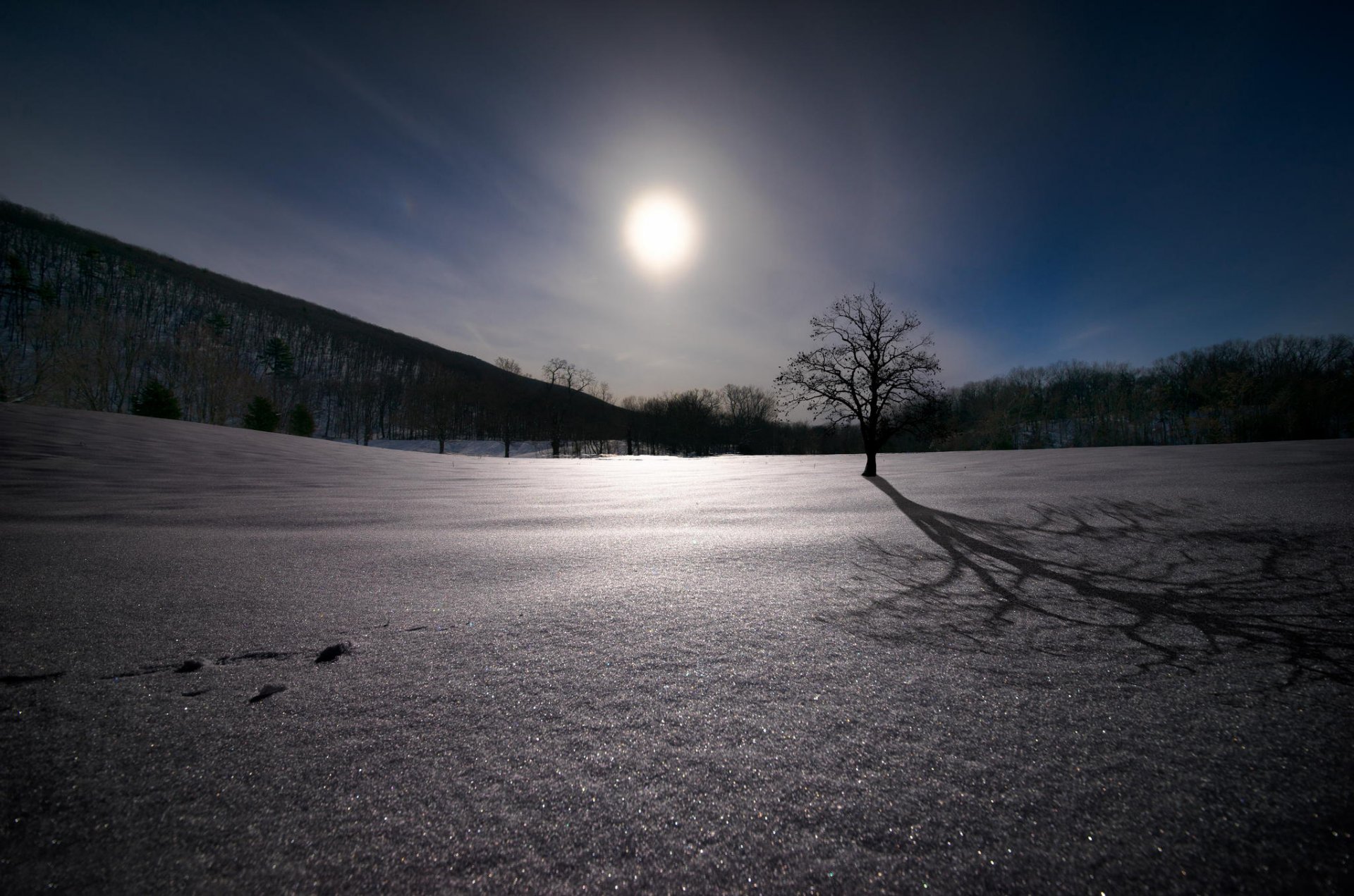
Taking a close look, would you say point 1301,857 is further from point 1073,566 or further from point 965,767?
point 1073,566

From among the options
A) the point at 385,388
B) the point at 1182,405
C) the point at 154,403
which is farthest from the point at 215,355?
the point at 1182,405

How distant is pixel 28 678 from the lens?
1.35 meters

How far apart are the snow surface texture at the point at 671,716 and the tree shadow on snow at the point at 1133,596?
0.02 metres

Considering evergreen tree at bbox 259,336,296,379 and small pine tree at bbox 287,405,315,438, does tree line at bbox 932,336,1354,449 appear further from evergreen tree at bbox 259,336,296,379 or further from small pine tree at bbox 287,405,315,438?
evergreen tree at bbox 259,336,296,379

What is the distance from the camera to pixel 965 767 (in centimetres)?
112

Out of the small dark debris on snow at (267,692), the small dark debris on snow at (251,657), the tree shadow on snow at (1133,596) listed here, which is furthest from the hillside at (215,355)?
the tree shadow on snow at (1133,596)

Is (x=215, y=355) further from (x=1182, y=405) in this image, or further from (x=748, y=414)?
(x=1182, y=405)

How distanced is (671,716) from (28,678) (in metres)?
1.93

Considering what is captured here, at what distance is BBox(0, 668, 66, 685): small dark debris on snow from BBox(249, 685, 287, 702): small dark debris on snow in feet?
2.05

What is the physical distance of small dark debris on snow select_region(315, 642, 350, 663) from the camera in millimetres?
1564

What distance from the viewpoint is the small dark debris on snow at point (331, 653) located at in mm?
1564

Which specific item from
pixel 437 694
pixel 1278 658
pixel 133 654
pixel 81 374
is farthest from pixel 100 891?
pixel 81 374

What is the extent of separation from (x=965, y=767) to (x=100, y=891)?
175 cm

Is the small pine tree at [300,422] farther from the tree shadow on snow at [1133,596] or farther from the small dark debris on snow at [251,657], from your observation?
the tree shadow on snow at [1133,596]
